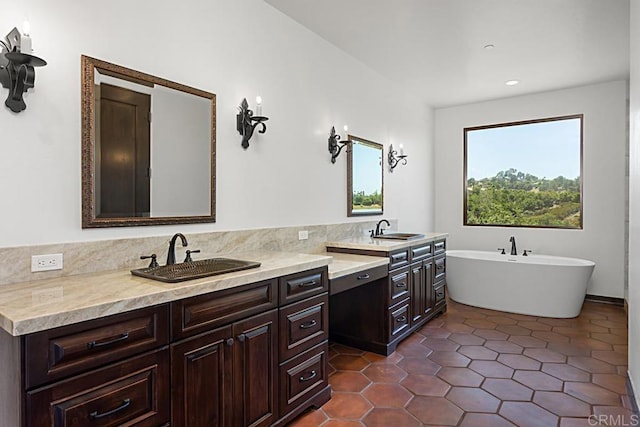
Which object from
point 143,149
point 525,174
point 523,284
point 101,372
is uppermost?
point 525,174

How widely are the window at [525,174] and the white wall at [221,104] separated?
178 cm

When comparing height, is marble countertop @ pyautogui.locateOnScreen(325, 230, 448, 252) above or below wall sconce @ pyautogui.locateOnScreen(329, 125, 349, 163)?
below

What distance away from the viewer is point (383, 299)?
3.28 metres

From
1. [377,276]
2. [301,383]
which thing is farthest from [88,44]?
[377,276]

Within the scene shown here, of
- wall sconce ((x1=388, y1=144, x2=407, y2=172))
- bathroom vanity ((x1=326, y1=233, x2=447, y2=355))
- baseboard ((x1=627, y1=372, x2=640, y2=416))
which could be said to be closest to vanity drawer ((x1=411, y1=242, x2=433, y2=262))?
bathroom vanity ((x1=326, y1=233, x2=447, y2=355))

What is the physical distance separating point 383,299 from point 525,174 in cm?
365

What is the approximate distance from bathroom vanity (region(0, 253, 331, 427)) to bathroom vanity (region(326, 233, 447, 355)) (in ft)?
2.97

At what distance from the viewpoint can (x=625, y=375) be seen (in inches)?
112

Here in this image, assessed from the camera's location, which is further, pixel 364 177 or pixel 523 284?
pixel 523 284

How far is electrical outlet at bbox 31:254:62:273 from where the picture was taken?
1746mm

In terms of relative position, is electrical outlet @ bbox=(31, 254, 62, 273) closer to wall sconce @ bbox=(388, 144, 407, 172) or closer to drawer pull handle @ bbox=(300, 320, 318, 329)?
drawer pull handle @ bbox=(300, 320, 318, 329)

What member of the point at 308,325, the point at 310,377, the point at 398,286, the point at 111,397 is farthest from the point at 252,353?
the point at 398,286

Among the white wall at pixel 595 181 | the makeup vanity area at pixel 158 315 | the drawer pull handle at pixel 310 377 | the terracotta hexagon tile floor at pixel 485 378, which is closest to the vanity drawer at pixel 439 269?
the terracotta hexagon tile floor at pixel 485 378

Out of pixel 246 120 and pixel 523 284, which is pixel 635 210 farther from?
pixel 246 120
